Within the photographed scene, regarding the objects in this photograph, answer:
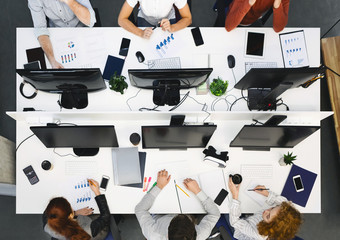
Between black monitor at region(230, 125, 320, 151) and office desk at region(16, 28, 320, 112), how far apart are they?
13.3 inches

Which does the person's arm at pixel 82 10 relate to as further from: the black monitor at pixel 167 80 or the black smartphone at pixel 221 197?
the black smartphone at pixel 221 197

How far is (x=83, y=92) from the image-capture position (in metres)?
1.97

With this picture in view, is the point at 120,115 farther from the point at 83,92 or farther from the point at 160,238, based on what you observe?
the point at 160,238

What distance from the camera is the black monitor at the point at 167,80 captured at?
1.57 meters

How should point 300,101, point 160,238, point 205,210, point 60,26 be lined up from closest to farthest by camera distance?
point 160,238 → point 205,210 → point 300,101 → point 60,26

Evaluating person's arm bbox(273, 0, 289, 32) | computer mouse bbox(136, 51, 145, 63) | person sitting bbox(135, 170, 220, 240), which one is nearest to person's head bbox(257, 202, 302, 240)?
person sitting bbox(135, 170, 220, 240)

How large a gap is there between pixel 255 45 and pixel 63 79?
1675 mm

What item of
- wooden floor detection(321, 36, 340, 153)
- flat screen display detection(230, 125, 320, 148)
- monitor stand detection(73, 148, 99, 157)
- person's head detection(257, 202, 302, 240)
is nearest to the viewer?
flat screen display detection(230, 125, 320, 148)

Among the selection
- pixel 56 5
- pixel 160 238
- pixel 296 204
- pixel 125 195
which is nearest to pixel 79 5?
pixel 56 5

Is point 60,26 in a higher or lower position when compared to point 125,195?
higher

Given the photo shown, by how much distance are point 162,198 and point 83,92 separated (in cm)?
113

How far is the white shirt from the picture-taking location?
6.96ft

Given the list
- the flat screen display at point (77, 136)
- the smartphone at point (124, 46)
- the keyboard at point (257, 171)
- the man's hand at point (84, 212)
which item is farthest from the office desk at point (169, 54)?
the man's hand at point (84, 212)

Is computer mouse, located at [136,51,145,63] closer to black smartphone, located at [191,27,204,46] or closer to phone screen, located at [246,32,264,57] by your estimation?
black smartphone, located at [191,27,204,46]
